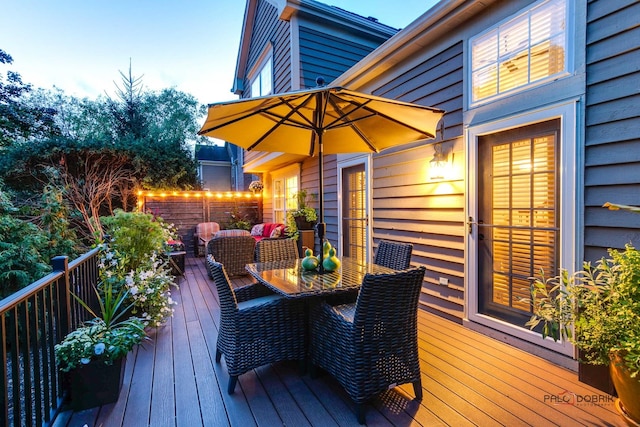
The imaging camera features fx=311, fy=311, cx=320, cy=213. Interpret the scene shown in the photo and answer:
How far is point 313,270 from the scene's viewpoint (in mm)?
2691

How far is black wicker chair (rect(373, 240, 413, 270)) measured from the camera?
2.95 meters

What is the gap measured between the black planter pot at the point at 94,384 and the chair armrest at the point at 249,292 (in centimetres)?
94

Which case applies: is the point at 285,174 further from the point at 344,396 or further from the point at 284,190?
the point at 344,396

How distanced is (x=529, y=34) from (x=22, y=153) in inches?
417

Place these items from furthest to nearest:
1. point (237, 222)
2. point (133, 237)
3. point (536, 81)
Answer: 1. point (237, 222)
2. point (133, 237)
3. point (536, 81)

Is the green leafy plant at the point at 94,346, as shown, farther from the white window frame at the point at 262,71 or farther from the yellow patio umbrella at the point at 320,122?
the white window frame at the point at 262,71

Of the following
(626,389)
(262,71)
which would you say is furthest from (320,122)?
(262,71)

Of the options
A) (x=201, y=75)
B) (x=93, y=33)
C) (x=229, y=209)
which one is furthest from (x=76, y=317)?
(x=201, y=75)

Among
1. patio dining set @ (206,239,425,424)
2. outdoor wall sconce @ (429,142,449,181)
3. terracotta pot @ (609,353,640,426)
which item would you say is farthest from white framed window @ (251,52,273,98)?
terracotta pot @ (609,353,640,426)

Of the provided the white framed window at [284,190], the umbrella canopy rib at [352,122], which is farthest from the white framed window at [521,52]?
the white framed window at [284,190]

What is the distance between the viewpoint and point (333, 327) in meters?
2.03

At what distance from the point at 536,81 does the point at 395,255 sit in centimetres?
189

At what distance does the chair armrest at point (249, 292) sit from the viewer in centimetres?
271

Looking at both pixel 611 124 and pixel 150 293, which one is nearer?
pixel 611 124
